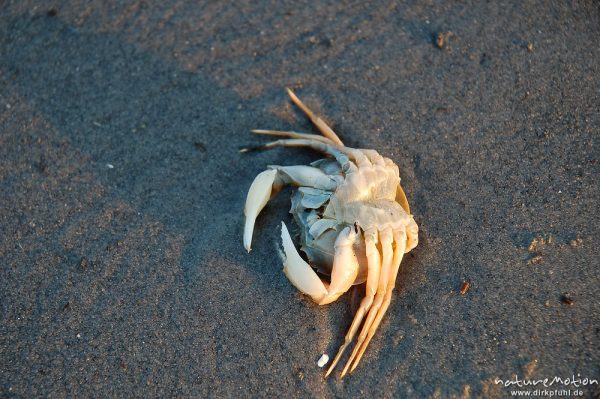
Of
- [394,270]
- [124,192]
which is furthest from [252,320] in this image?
[124,192]

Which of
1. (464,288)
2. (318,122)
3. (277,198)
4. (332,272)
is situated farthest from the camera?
(318,122)

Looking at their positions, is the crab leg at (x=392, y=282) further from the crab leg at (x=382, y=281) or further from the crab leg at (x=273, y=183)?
the crab leg at (x=273, y=183)

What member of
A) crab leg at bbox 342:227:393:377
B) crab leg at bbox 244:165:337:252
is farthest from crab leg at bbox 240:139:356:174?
crab leg at bbox 342:227:393:377

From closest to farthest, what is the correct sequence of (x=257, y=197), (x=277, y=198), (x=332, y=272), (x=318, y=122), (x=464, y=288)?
1. (x=332, y=272)
2. (x=464, y=288)
3. (x=257, y=197)
4. (x=277, y=198)
5. (x=318, y=122)

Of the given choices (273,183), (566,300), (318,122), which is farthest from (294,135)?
(566,300)

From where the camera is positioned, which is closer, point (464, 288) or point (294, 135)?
point (464, 288)

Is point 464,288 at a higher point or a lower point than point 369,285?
lower

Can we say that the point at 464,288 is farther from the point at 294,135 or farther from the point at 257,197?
the point at 294,135
